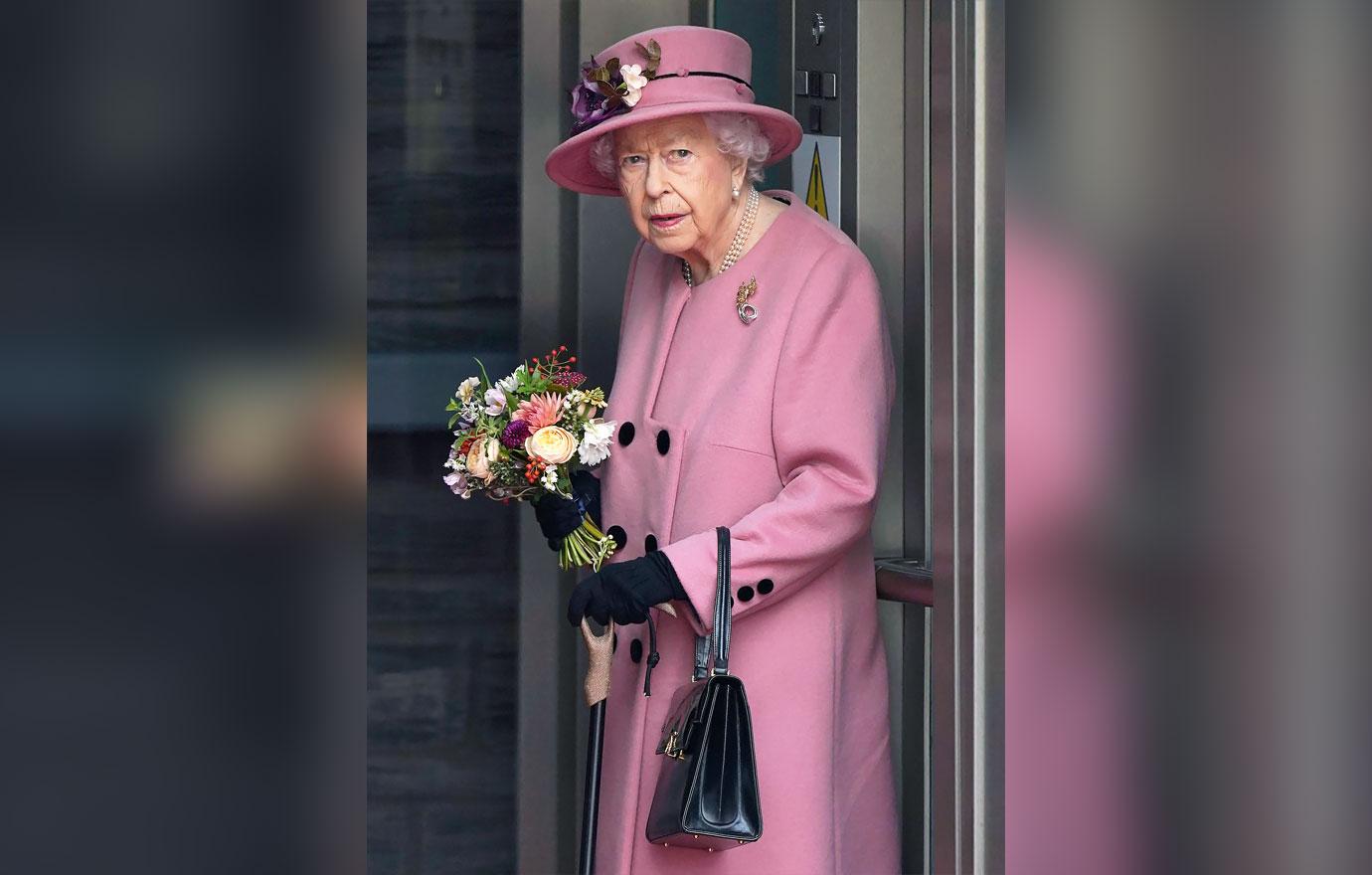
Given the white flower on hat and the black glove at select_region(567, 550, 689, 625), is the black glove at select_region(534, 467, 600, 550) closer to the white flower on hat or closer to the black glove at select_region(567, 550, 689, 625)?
the black glove at select_region(567, 550, 689, 625)

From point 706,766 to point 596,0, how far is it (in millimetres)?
1913

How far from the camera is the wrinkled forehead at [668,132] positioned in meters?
2.62

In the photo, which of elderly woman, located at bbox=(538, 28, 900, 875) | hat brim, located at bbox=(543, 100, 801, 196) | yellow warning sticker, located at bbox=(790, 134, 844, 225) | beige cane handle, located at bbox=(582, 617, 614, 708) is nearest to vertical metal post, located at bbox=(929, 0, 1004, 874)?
elderly woman, located at bbox=(538, 28, 900, 875)

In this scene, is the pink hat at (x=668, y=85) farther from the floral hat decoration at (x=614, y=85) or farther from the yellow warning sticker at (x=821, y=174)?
the yellow warning sticker at (x=821, y=174)

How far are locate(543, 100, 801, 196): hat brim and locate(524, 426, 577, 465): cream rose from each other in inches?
19.3

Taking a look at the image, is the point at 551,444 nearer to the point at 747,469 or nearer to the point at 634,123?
the point at 747,469

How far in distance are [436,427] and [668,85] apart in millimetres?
1312

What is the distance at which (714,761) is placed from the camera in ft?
7.57

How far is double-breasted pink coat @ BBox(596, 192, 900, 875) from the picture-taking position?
2455 millimetres
